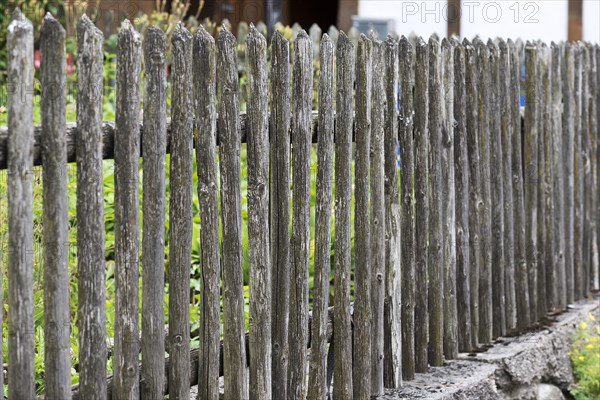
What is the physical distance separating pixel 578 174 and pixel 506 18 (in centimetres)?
488

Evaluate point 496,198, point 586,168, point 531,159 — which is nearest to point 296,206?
point 496,198

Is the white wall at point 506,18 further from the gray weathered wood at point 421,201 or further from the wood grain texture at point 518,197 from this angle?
the gray weathered wood at point 421,201

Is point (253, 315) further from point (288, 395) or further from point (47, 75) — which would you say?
point (47, 75)

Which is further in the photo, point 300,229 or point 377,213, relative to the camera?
point 377,213

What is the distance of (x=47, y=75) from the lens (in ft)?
8.38

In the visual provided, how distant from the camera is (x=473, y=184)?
4.45 m

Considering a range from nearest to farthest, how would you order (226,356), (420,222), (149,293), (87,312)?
(87,312) → (149,293) → (226,356) → (420,222)

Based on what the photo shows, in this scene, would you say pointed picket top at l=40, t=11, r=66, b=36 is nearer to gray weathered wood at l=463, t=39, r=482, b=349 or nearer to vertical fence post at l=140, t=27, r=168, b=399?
vertical fence post at l=140, t=27, r=168, b=399

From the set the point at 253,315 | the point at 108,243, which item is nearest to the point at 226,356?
the point at 253,315

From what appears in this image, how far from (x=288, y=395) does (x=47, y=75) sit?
1.43 meters

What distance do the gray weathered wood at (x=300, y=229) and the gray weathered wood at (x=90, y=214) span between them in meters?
0.80

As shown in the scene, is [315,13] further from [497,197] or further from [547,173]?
[497,197]

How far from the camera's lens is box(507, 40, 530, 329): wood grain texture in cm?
477

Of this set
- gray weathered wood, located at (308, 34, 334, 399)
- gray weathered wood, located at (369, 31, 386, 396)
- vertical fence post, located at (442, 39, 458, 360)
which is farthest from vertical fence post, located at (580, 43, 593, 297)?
gray weathered wood, located at (308, 34, 334, 399)
